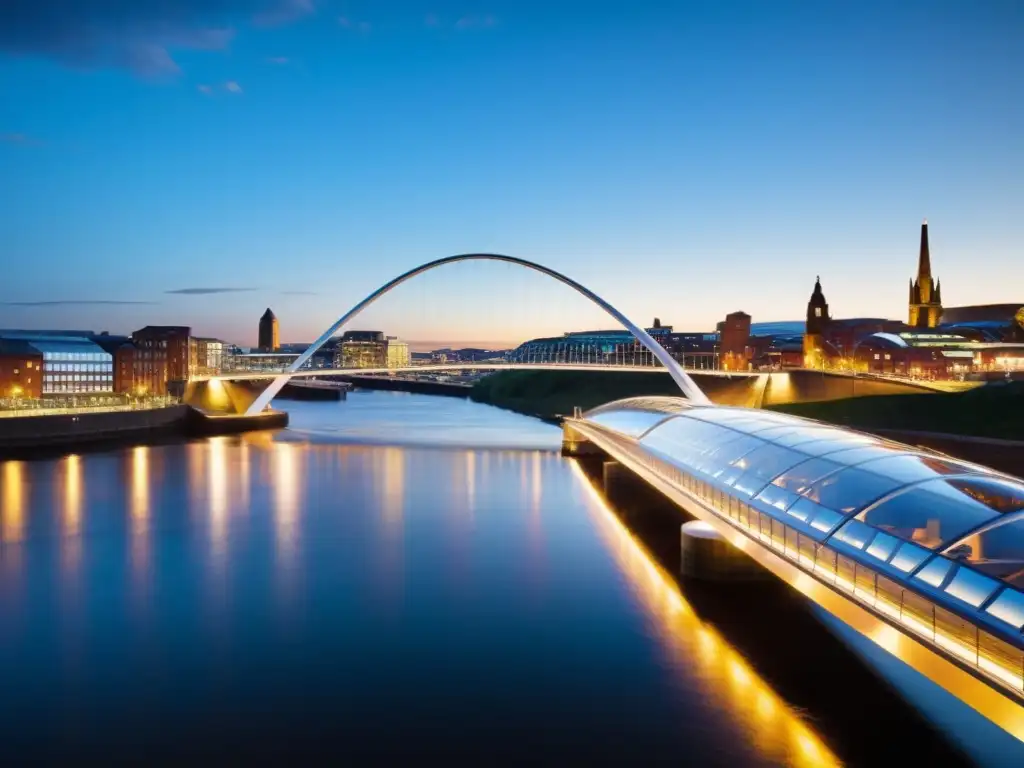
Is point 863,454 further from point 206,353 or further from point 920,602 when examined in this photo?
point 206,353

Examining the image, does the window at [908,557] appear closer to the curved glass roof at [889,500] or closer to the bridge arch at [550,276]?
the curved glass roof at [889,500]

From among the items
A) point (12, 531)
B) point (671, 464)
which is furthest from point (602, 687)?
point (12, 531)

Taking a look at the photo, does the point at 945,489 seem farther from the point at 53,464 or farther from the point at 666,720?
the point at 53,464

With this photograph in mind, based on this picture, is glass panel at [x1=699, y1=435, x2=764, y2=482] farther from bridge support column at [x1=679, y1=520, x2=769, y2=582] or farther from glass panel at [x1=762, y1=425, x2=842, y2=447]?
bridge support column at [x1=679, y1=520, x2=769, y2=582]

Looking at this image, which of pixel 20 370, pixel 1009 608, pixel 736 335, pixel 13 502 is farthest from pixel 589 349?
pixel 1009 608

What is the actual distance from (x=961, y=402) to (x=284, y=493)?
3415 cm

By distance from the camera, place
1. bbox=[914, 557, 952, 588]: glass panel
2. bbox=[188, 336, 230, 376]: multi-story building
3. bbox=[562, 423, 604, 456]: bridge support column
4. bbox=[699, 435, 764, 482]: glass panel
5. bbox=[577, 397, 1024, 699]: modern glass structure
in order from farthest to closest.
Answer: bbox=[188, 336, 230, 376]: multi-story building
bbox=[562, 423, 604, 456]: bridge support column
bbox=[699, 435, 764, 482]: glass panel
bbox=[914, 557, 952, 588]: glass panel
bbox=[577, 397, 1024, 699]: modern glass structure

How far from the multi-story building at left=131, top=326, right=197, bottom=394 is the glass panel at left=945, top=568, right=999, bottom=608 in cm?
7932

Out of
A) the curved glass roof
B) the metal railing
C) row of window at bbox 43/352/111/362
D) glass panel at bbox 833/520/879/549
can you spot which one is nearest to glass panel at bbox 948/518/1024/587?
the curved glass roof

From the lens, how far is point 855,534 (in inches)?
470

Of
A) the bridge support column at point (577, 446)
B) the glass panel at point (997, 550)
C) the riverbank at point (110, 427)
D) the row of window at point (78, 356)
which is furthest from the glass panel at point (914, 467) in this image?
the row of window at point (78, 356)

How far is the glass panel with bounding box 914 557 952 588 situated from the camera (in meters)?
9.81

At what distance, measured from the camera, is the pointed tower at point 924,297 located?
98.0 metres

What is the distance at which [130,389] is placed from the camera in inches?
3342
